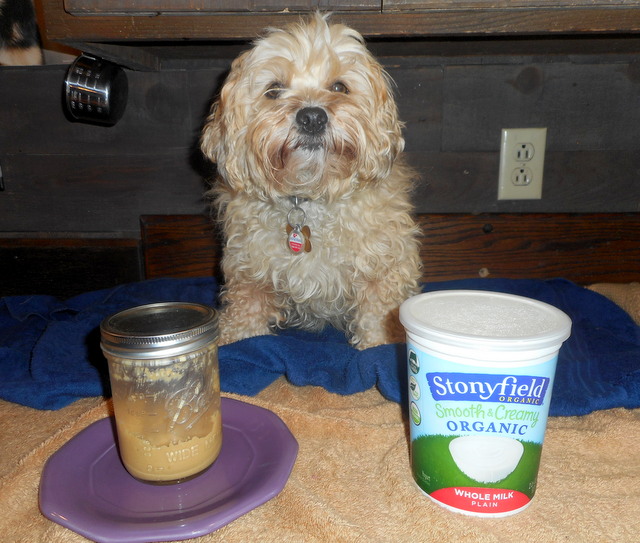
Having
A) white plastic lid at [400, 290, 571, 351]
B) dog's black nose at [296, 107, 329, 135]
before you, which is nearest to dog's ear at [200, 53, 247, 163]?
dog's black nose at [296, 107, 329, 135]

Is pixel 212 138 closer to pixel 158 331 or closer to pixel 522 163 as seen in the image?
pixel 158 331

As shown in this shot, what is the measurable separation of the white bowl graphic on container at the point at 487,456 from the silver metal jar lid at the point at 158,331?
1.13 feet

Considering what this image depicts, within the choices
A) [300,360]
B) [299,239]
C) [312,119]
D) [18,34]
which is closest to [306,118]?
[312,119]

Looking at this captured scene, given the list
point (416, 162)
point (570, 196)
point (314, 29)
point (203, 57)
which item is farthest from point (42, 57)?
point (570, 196)

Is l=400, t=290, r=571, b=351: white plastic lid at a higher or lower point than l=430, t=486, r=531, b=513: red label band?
higher

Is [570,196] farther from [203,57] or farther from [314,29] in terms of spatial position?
[203,57]

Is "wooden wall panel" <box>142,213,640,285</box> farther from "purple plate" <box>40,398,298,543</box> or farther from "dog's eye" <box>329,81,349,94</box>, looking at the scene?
"purple plate" <box>40,398,298,543</box>

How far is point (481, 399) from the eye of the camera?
26.5 inches

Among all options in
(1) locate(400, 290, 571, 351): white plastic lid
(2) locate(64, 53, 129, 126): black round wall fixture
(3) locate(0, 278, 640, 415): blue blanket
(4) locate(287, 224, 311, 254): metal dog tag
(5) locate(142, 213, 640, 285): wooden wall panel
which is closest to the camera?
(1) locate(400, 290, 571, 351): white plastic lid

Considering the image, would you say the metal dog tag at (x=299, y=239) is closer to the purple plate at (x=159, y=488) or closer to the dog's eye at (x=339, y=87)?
the dog's eye at (x=339, y=87)

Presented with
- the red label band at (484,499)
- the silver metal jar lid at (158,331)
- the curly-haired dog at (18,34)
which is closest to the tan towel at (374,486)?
the red label band at (484,499)

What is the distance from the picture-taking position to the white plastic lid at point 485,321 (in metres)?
0.65

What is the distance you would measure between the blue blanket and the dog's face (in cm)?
35

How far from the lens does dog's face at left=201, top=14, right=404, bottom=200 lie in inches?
43.8
